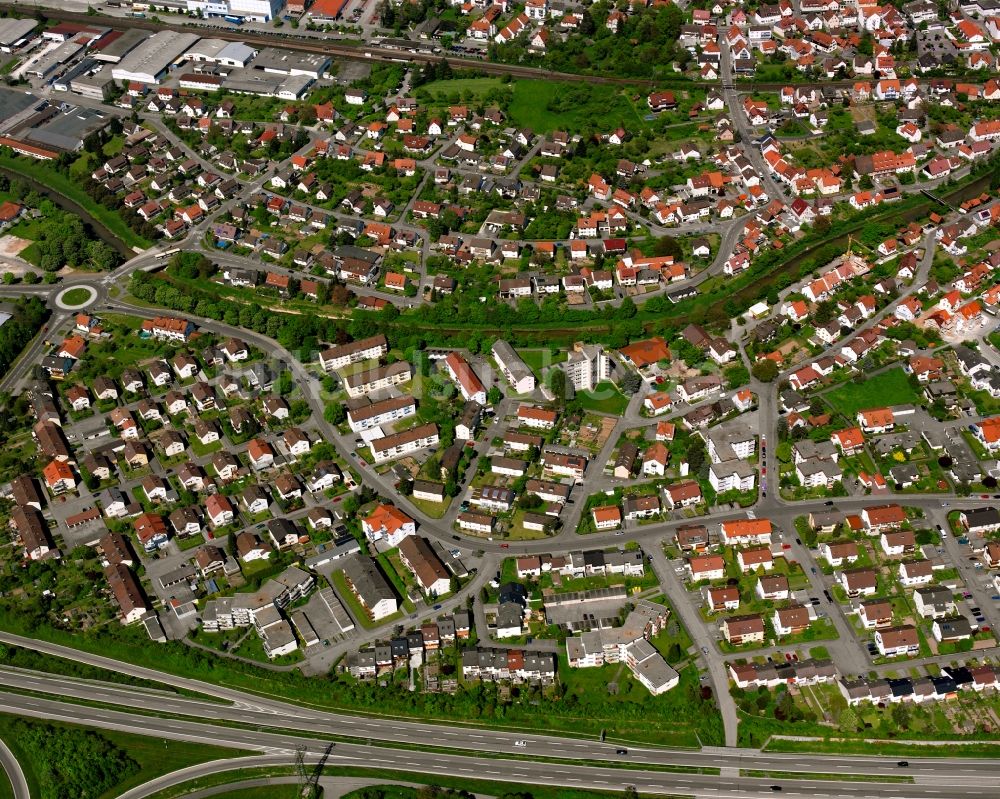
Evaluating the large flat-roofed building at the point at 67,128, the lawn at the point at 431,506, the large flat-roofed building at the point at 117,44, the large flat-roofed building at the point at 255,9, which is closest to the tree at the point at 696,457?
the lawn at the point at 431,506

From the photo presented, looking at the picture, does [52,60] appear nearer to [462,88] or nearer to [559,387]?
[462,88]

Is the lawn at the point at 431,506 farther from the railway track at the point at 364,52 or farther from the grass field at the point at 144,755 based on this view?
the railway track at the point at 364,52

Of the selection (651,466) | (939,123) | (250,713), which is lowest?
(250,713)

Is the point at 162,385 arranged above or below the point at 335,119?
below

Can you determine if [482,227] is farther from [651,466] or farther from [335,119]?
[651,466]

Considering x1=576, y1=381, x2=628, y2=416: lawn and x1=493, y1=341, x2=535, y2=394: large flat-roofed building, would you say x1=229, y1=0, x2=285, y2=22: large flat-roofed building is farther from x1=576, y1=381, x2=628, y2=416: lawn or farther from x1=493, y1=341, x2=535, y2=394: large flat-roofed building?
x1=576, y1=381, x2=628, y2=416: lawn

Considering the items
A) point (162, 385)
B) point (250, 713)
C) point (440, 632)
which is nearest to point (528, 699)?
point (440, 632)

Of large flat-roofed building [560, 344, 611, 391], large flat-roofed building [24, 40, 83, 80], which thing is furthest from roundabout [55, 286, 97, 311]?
large flat-roofed building [560, 344, 611, 391]
